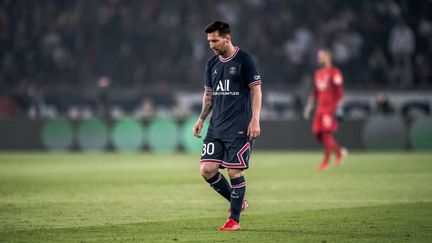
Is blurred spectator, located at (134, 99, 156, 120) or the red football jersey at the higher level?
the red football jersey

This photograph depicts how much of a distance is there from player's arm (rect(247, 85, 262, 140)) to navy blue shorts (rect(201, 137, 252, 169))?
0.54 feet

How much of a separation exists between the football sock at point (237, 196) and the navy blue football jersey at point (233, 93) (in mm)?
511

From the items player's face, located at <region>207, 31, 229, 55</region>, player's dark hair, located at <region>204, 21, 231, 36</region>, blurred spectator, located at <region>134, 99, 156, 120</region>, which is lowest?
blurred spectator, located at <region>134, 99, 156, 120</region>

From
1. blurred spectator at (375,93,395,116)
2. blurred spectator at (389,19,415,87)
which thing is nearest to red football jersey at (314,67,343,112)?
blurred spectator at (375,93,395,116)

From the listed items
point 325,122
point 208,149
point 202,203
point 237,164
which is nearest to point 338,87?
point 325,122

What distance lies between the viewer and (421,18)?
30484mm

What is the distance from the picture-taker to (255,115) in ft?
32.1

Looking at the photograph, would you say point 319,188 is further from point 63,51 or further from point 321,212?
point 63,51

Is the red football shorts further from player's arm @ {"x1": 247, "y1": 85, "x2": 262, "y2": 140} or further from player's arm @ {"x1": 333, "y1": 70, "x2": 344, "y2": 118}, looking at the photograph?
player's arm @ {"x1": 247, "y1": 85, "x2": 262, "y2": 140}


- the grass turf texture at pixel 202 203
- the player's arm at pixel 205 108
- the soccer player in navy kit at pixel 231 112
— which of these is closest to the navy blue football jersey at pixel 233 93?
the soccer player in navy kit at pixel 231 112

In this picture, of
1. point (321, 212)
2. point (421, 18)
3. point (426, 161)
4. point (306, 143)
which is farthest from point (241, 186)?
point (421, 18)

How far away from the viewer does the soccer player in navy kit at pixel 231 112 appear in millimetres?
9882

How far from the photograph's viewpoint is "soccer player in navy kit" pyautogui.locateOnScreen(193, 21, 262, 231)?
9882 millimetres

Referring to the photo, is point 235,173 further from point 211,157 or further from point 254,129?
point 254,129
